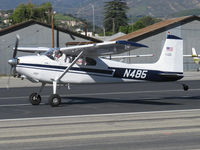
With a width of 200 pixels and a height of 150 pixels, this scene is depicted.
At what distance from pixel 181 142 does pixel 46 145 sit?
2645mm

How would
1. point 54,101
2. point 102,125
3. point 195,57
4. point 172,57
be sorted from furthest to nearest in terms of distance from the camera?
1. point 195,57
2. point 172,57
3. point 54,101
4. point 102,125

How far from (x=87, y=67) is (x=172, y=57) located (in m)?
3.43

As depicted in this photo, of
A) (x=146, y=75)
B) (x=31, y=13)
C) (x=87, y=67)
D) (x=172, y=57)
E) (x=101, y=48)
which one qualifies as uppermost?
(x=31, y=13)

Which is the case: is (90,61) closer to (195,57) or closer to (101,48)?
(101,48)

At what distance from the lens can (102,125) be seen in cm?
1032

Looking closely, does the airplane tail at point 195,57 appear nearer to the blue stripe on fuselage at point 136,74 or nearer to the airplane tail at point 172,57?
the airplane tail at point 172,57

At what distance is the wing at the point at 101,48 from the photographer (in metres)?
14.1

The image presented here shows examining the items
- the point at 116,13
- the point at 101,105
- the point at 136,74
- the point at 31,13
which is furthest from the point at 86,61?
the point at 116,13

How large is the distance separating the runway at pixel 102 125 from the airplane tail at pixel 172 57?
51.0 inches

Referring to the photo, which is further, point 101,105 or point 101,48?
point 101,105

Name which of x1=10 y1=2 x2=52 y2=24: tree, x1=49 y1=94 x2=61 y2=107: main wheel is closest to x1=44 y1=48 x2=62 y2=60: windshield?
x1=49 y1=94 x2=61 y2=107: main wheel

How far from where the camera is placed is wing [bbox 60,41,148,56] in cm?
1406

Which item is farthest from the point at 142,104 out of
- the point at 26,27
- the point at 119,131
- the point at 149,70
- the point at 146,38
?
the point at 146,38

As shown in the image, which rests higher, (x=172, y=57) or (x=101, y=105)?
(x=172, y=57)
